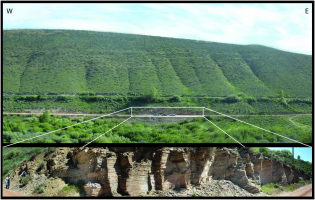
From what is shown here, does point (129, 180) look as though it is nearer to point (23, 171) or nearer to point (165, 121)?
point (23, 171)

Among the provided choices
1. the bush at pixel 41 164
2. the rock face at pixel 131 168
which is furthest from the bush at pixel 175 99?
the bush at pixel 41 164

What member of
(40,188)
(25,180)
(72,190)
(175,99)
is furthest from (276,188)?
(175,99)

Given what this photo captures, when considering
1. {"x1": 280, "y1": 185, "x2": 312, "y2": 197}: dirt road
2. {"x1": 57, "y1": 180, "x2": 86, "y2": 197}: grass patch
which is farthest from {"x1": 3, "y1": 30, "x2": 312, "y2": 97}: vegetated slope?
{"x1": 280, "y1": 185, "x2": 312, "y2": 197}: dirt road

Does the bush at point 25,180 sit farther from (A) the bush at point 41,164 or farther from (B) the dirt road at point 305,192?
(B) the dirt road at point 305,192

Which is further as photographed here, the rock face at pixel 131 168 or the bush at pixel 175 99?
the bush at pixel 175 99

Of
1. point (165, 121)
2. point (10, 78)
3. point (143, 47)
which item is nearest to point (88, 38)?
point (143, 47)

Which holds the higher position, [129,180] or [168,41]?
[168,41]
